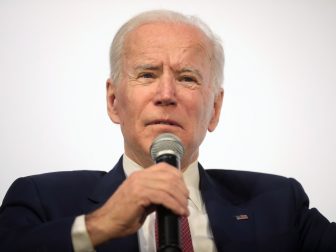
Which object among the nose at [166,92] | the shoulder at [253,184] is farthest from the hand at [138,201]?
the shoulder at [253,184]

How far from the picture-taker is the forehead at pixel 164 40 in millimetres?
2344

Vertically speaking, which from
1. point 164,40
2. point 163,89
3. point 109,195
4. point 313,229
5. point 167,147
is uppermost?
point 164,40

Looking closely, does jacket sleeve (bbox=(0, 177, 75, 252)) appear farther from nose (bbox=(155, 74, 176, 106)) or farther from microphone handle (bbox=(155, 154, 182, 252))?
nose (bbox=(155, 74, 176, 106))

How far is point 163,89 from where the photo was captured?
7.25 ft

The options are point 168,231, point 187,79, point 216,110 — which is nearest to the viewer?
point 168,231

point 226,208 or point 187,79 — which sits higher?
point 187,79

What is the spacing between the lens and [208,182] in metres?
2.47

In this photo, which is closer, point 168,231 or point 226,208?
point 168,231

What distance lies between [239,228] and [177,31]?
38.4 inches

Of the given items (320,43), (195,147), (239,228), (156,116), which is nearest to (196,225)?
(239,228)

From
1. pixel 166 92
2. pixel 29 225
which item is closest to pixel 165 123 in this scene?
pixel 166 92

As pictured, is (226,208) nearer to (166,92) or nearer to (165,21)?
(166,92)

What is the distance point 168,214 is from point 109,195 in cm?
85

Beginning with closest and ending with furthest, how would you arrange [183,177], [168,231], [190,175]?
[168,231] → [183,177] → [190,175]
